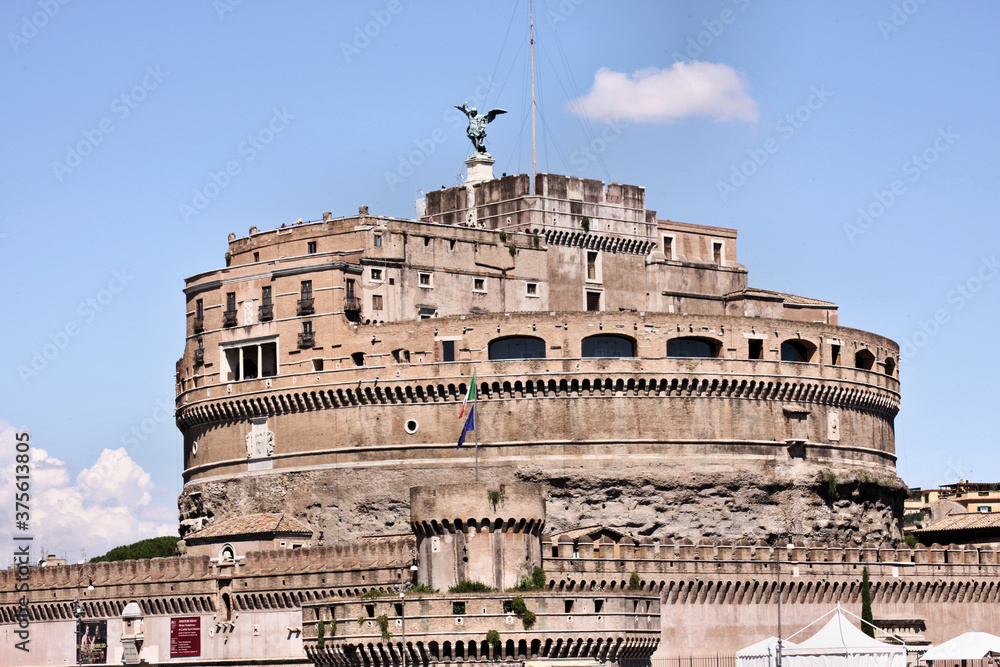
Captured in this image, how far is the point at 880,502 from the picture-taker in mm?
88312

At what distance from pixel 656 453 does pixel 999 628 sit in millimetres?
15684

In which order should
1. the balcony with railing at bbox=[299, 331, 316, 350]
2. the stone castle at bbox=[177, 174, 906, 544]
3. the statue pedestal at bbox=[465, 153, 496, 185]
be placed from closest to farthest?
the stone castle at bbox=[177, 174, 906, 544] < the balcony with railing at bbox=[299, 331, 316, 350] < the statue pedestal at bbox=[465, 153, 496, 185]

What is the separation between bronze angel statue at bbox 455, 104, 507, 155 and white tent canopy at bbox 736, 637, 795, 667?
37.3 metres

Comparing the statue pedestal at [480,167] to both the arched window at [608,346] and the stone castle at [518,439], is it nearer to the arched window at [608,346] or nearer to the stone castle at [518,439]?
the stone castle at [518,439]

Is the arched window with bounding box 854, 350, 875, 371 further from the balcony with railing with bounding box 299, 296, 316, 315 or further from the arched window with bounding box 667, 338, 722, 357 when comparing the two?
the balcony with railing with bounding box 299, 296, 316, 315

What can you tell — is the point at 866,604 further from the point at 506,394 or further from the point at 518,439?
the point at 506,394

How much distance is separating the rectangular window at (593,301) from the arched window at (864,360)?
12.4 metres

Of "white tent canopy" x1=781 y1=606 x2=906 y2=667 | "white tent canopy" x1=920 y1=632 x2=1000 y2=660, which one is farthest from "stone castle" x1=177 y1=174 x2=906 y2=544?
"white tent canopy" x1=781 y1=606 x2=906 y2=667

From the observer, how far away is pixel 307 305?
85.2 m

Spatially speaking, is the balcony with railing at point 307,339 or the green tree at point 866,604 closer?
the green tree at point 866,604

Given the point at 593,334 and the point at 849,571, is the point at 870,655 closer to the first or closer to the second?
the point at 849,571

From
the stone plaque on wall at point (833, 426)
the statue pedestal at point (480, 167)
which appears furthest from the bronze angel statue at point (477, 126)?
the stone plaque on wall at point (833, 426)

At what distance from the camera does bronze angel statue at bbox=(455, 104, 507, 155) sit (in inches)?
3836

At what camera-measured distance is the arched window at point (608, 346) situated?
83.2m
